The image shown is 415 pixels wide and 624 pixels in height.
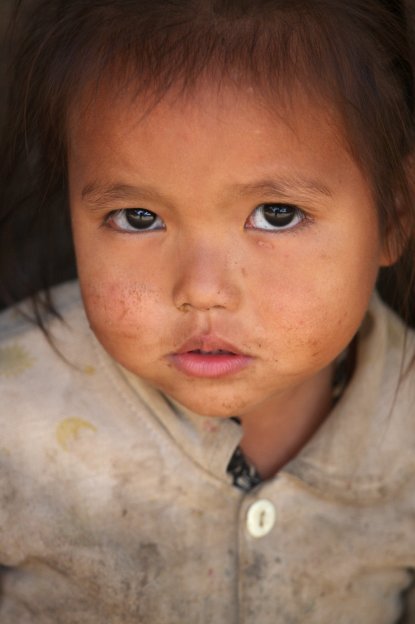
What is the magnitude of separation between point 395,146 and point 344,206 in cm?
13

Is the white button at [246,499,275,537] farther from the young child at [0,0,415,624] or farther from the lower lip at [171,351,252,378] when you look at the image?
the lower lip at [171,351,252,378]

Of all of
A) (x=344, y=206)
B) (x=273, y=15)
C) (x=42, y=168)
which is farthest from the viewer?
(x=42, y=168)

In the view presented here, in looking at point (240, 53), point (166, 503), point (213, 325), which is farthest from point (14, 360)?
point (240, 53)

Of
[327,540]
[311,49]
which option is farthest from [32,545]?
[311,49]

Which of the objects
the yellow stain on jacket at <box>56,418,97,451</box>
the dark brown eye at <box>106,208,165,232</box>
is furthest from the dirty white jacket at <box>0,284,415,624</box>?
the dark brown eye at <box>106,208,165,232</box>

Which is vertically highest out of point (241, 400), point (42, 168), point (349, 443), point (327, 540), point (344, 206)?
point (344, 206)

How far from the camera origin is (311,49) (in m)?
1.44

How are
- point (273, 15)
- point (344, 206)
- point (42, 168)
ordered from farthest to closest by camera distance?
point (42, 168), point (344, 206), point (273, 15)

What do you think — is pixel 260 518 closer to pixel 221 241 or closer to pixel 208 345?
pixel 208 345

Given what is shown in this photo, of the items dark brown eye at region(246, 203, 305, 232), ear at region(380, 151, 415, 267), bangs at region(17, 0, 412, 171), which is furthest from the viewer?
ear at region(380, 151, 415, 267)

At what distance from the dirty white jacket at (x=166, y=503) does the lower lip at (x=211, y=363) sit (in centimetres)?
22

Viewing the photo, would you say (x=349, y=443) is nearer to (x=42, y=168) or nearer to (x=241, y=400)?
(x=241, y=400)

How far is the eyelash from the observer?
1528mm

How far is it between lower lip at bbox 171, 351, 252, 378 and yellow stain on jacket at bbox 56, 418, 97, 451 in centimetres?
29
